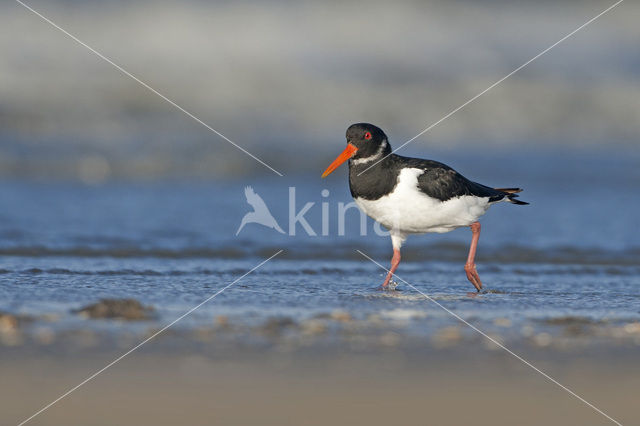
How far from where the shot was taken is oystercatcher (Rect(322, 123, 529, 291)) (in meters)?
6.73

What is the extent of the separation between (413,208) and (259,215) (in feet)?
12.1

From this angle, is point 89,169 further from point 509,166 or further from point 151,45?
point 151,45

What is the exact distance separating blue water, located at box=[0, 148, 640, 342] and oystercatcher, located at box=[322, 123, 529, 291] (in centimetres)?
53

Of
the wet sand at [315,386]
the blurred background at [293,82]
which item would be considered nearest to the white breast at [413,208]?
the wet sand at [315,386]

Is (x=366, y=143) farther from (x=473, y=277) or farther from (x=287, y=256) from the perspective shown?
(x=287, y=256)

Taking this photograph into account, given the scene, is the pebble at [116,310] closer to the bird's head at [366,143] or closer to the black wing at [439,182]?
the bird's head at [366,143]

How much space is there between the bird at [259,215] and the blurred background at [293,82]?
2140mm

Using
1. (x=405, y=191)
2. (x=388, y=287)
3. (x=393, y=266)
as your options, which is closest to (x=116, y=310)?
(x=388, y=287)

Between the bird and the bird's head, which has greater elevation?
the bird's head

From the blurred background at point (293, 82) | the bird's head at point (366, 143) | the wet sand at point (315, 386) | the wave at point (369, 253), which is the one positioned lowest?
the wet sand at point (315, 386)

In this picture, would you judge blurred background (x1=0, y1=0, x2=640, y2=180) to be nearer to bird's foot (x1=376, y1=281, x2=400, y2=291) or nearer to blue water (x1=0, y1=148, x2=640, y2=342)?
blue water (x1=0, y1=148, x2=640, y2=342)

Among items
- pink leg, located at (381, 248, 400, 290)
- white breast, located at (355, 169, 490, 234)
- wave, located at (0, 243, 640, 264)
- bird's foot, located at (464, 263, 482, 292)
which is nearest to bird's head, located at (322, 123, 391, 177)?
white breast, located at (355, 169, 490, 234)

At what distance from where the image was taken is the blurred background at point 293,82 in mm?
14672

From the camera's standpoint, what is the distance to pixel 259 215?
1011 cm
